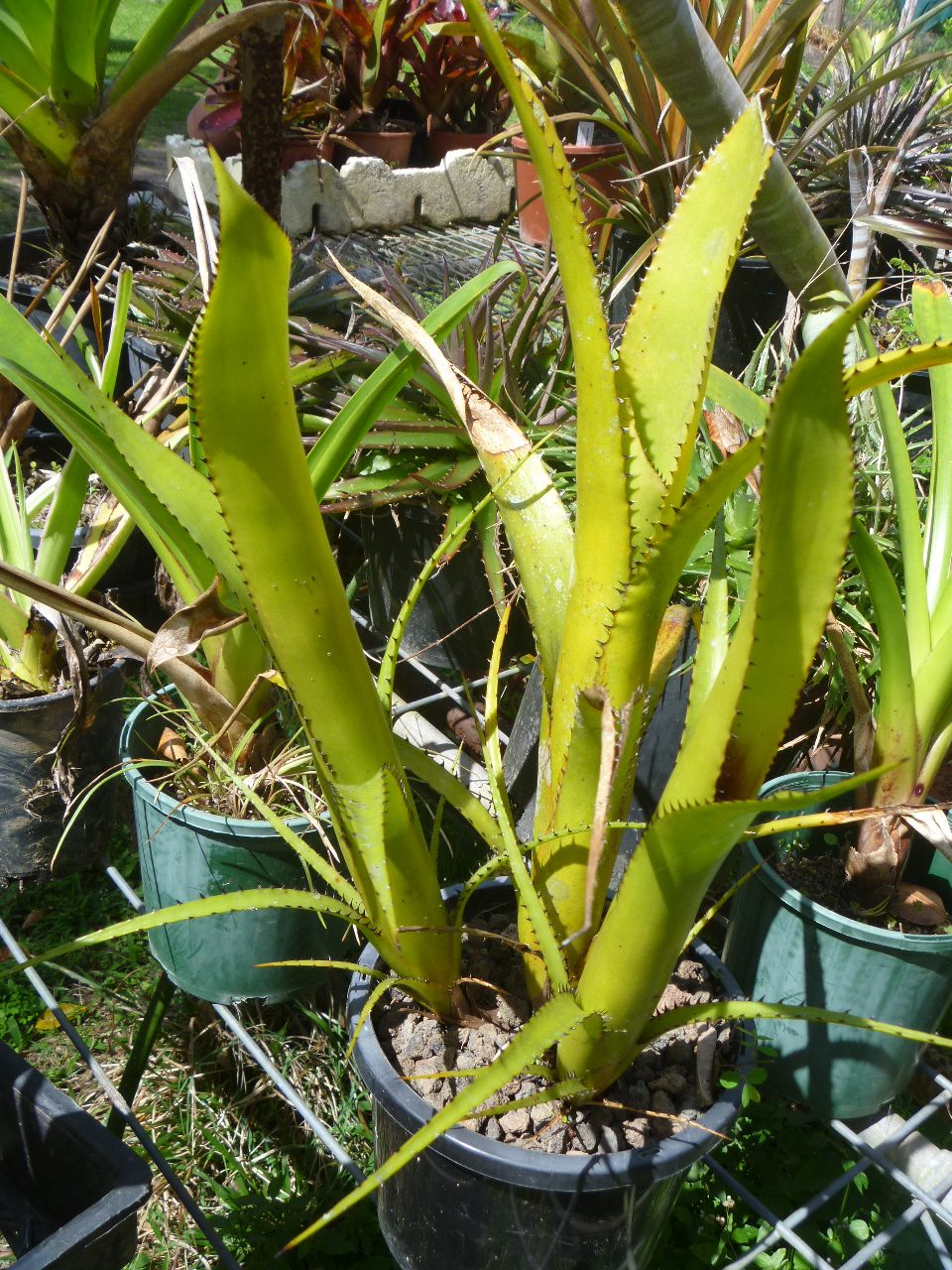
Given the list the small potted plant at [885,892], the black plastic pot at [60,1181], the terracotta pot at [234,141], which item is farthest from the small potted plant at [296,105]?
the black plastic pot at [60,1181]

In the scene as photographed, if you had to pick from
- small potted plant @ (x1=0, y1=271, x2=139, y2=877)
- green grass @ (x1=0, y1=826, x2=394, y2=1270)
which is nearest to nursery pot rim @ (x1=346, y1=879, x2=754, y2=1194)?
green grass @ (x1=0, y1=826, x2=394, y2=1270)

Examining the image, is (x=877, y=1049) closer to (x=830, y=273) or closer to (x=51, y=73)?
(x=830, y=273)

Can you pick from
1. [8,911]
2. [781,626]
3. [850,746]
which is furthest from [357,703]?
[8,911]

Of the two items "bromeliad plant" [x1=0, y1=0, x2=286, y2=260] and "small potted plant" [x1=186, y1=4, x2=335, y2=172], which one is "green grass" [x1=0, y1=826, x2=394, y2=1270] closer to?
"bromeliad plant" [x1=0, y1=0, x2=286, y2=260]

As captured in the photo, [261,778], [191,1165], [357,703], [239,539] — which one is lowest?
[191,1165]

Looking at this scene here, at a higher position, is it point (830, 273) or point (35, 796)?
point (830, 273)
